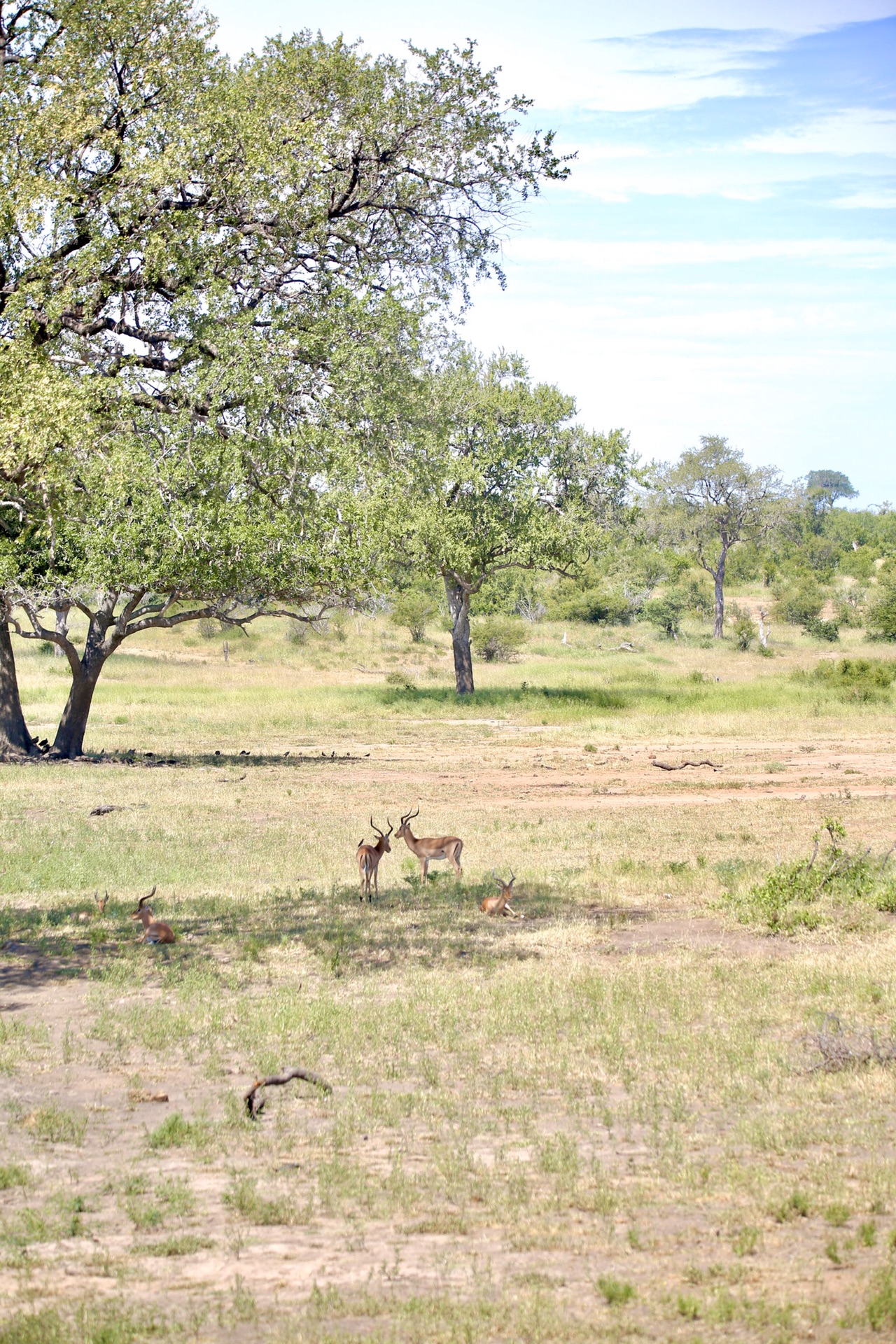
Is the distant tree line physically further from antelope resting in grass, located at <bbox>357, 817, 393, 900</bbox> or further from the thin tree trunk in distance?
antelope resting in grass, located at <bbox>357, 817, 393, 900</bbox>

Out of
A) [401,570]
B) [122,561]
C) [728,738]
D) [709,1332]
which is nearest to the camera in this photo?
[709,1332]

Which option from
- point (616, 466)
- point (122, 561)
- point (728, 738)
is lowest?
point (728, 738)

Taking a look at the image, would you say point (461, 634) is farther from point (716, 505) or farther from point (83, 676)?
point (716, 505)

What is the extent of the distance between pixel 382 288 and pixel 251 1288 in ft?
53.5

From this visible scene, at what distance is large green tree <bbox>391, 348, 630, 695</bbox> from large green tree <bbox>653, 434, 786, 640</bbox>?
3047 centimetres

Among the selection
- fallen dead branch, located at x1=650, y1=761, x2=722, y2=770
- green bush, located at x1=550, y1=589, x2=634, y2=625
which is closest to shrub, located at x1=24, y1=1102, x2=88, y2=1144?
fallen dead branch, located at x1=650, y1=761, x2=722, y2=770

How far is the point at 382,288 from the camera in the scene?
18.9 meters

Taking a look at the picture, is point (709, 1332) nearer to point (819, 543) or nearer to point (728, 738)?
point (728, 738)

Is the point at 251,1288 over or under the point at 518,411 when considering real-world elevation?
under

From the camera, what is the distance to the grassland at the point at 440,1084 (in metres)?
4.42

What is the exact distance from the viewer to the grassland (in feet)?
14.5

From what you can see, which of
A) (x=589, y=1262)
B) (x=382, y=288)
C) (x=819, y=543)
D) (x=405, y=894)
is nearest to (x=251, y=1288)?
(x=589, y=1262)

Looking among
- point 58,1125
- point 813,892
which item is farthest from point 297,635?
point 58,1125

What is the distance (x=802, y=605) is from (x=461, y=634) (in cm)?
3354
